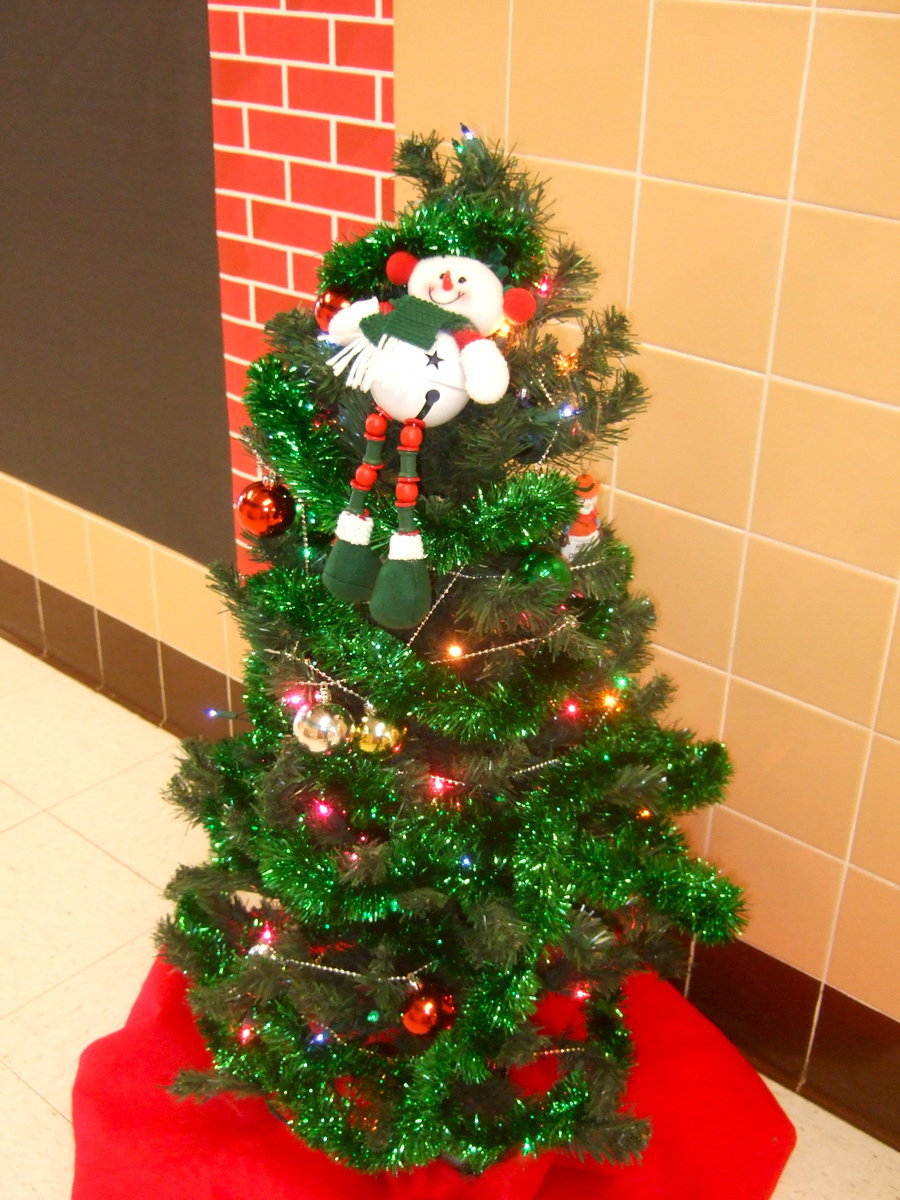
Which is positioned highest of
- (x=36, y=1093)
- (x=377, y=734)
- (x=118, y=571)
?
(x=377, y=734)

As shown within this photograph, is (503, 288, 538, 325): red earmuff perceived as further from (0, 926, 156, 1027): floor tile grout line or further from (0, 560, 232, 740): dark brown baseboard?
(0, 560, 232, 740): dark brown baseboard

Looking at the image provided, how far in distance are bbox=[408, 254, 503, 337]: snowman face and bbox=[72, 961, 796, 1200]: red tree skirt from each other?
1.01 m

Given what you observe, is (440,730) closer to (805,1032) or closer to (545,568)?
(545,568)

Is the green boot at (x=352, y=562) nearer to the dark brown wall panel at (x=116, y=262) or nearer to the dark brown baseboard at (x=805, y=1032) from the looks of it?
the dark brown baseboard at (x=805, y=1032)

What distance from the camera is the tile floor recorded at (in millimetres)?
1622

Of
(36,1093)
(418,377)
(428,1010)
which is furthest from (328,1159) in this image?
(418,377)

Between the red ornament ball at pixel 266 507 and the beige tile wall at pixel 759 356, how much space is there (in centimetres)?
55

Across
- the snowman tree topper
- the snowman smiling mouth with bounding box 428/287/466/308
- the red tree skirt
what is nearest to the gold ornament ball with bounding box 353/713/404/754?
the snowman tree topper

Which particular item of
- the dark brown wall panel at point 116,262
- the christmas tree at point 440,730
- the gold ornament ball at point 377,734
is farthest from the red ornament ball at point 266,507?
the dark brown wall panel at point 116,262

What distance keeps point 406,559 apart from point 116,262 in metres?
1.34

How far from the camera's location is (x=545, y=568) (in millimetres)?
1175

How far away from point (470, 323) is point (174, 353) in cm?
117

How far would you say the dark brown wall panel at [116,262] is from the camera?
1999 millimetres

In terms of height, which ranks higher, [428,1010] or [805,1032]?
[428,1010]
